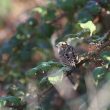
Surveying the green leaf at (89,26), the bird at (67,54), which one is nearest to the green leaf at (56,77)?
the bird at (67,54)

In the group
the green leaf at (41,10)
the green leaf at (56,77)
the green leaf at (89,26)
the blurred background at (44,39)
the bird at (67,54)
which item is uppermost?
the green leaf at (41,10)

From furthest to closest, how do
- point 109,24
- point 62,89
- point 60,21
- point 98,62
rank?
1. point 60,21
2. point 109,24
3. point 62,89
4. point 98,62

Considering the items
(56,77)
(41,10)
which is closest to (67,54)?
(56,77)

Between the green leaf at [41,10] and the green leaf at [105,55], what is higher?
the green leaf at [41,10]

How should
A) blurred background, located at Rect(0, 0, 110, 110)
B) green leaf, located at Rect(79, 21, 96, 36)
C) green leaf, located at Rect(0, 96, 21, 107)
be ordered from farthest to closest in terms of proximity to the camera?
blurred background, located at Rect(0, 0, 110, 110)
green leaf, located at Rect(79, 21, 96, 36)
green leaf, located at Rect(0, 96, 21, 107)

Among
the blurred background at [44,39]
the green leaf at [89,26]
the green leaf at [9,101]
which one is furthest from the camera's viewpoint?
the blurred background at [44,39]

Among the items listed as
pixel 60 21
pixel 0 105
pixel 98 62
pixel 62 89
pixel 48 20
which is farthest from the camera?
pixel 60 21

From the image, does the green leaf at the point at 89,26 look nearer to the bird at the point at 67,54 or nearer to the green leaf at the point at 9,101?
the bird at the point at 67,54

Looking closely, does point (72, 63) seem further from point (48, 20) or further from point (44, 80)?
point (48, 20)

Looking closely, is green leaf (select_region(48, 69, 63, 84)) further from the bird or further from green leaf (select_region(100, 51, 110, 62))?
green leaf (select_region(100, 51, 110, 62))

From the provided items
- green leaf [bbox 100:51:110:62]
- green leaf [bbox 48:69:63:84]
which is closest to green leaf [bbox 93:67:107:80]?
green leaf [bbox 100:51:110:62]

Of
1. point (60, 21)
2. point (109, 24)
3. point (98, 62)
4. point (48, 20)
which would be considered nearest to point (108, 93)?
point (98, 62)
